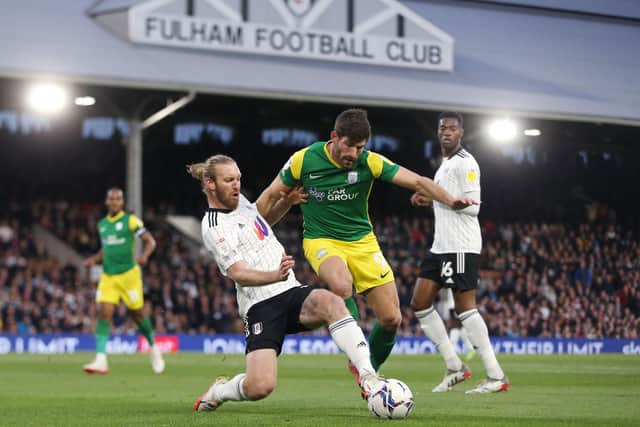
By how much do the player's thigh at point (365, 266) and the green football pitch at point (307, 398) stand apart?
3.21 feet

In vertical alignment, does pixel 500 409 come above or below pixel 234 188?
below

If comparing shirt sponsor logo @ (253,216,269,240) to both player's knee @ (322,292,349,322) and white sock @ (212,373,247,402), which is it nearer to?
player's knee @ (322,292,349,322)

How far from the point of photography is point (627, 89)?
2945cm

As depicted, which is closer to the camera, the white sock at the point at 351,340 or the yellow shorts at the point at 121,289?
the white sock at the point at 351,340

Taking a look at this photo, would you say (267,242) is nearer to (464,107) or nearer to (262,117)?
(464,107)

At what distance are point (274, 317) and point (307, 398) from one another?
237 centimetres

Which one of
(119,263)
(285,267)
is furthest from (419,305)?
(119,263)

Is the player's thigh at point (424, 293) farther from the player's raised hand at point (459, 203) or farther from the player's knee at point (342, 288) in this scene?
the player's knee at point (342, 288)

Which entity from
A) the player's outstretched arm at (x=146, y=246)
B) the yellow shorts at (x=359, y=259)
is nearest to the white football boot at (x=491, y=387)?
the yellow shorts at (x=359, y=259)

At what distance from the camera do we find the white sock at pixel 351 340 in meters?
7.59

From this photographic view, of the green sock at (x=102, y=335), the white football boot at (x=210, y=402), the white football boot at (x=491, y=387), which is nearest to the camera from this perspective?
the white football boot at (x=210, y=402)

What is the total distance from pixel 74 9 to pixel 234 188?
17.8m

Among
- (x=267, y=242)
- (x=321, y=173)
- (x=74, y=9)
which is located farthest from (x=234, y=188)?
(x=74, y=9)

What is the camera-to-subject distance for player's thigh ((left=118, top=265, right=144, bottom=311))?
15.9m
